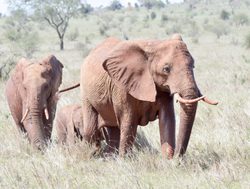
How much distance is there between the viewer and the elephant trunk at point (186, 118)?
613 cm

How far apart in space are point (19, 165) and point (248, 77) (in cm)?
861

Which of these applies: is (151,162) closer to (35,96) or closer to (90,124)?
(90,124)

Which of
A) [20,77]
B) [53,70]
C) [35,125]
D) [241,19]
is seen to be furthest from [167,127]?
[241,19]

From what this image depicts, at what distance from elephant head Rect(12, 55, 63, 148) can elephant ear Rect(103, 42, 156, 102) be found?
71.9 inches

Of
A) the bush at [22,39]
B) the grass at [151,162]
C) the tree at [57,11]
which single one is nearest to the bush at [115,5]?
the bush at [22,39]

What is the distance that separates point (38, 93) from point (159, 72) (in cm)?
251

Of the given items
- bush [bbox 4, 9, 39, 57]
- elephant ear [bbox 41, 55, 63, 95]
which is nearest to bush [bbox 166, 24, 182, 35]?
bush [bbox 4, 9, 39, 57]

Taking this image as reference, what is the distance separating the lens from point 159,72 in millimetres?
6520

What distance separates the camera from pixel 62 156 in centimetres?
733

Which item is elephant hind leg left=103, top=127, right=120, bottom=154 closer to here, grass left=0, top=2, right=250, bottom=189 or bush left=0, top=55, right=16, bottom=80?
grass left=0, top=2, right=250, bottom=189

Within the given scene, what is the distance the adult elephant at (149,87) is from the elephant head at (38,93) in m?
1.21

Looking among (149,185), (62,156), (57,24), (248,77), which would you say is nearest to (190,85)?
(149,185)

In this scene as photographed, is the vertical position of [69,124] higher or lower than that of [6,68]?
higher

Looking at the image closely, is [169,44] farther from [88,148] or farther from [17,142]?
[17,142]
